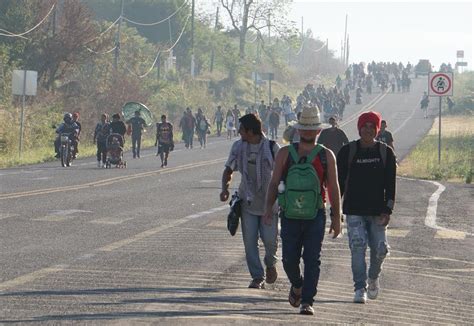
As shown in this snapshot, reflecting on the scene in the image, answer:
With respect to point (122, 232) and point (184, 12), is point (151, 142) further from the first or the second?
point (184, 12)

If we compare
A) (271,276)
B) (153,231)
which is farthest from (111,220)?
(271,276)

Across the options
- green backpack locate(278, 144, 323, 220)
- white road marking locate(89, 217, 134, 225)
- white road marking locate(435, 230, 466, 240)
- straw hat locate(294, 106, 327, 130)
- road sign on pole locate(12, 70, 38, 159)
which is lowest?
white road marking locate(89, 217, 134, 225)

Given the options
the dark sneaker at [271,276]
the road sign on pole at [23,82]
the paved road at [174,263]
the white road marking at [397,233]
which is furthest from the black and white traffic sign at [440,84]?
the dark sneaker at [271,276]

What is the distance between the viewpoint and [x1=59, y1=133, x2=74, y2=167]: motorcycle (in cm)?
3611

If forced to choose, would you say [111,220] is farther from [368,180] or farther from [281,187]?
[281,187]

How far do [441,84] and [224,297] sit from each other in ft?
89.8

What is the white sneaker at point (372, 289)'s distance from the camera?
38.5 ft

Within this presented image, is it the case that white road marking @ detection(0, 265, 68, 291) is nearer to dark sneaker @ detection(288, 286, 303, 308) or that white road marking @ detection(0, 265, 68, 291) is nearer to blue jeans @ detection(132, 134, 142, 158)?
dark sneaker @ detection(288, 286, 303, 308)

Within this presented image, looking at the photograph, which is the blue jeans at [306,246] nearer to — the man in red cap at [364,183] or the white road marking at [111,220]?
the man in red cap at [364,183]

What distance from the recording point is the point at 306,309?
34.2 feet

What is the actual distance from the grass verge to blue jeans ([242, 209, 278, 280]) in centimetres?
2261

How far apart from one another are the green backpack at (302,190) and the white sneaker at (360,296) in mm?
1282

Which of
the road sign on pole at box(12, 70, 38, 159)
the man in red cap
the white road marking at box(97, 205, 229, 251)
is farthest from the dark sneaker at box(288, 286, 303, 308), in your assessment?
the road sign on pole at box(12, 70, 38, 159)

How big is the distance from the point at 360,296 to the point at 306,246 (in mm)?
1045
